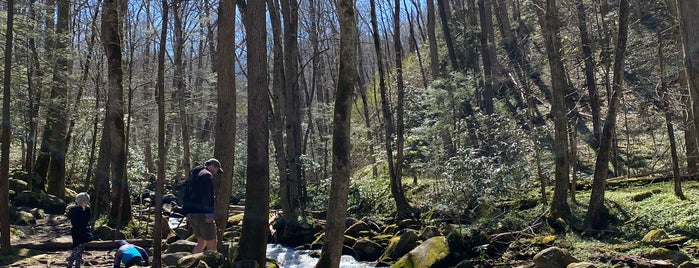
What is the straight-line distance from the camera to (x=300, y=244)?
1703 cm

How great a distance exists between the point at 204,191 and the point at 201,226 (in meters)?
0.67

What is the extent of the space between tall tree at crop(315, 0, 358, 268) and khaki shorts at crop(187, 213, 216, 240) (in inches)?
80.4

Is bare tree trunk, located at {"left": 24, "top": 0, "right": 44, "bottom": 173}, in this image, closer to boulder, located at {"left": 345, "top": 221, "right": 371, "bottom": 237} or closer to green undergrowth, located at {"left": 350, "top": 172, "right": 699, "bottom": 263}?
boulder, located at {"left": 345, "top": 221, "right": 371, "bottom": 237}

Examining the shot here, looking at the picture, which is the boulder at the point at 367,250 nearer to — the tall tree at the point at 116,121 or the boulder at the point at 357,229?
the boulder at the point at 357,229

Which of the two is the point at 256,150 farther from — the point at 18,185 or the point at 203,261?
the point at 18,185

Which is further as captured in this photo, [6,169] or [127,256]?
[6,169]

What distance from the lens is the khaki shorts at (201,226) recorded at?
951 centimetres

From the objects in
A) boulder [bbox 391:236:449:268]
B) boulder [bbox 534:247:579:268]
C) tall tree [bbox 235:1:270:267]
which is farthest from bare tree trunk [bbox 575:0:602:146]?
tall tree [bbox 235:1:270:267]

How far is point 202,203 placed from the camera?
932 centimetres

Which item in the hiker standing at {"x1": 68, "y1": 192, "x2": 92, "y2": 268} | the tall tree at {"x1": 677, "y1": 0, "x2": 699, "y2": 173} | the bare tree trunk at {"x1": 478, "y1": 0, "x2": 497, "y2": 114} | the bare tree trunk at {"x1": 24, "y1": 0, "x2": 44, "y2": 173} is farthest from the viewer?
the bare tree trunk at {"x1": 478, "y1": 0, "x2": 497, "y2": 114}

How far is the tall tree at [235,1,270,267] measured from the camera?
30.9 ft

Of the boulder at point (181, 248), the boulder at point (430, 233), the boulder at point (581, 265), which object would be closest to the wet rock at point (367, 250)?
the boulder at point (430, 233)

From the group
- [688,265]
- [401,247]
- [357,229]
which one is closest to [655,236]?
[688,265]

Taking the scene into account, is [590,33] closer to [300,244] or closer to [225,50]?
[300,244]
